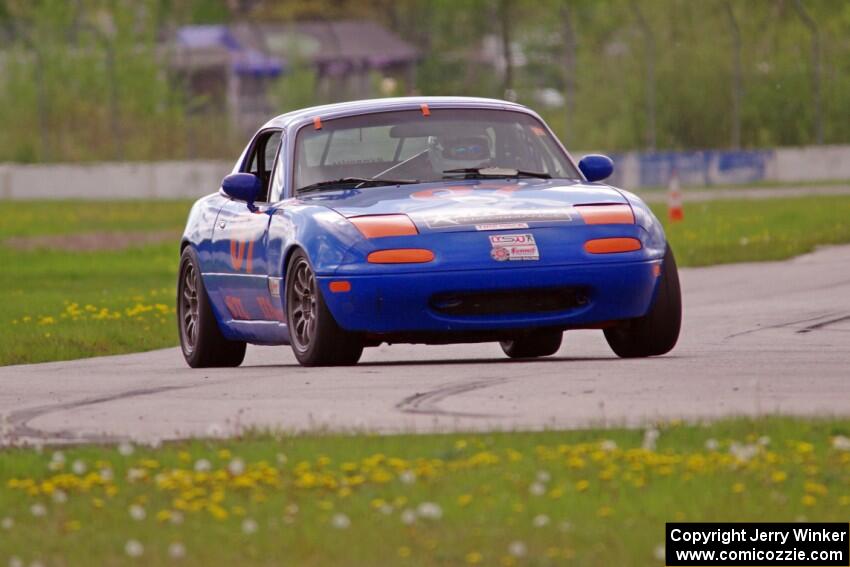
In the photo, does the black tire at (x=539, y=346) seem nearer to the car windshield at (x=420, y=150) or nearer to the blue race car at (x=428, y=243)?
the blue race car at (x=428, y=243)

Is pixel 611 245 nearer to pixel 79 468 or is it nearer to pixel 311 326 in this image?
pixel 311 326

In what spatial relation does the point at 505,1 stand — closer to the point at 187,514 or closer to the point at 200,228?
the point at 200,228

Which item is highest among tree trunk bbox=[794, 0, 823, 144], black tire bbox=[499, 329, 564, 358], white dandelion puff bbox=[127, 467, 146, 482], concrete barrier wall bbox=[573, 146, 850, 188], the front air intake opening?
white dandelion puff bbox=[127, 467, 146, 482]

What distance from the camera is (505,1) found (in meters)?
82.8

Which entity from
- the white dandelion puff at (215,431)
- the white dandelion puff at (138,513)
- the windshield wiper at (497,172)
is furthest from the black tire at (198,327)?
the white dandelion puff at (138,513)

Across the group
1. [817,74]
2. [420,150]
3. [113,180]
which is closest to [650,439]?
[420,150]

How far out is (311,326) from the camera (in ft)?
Result: 36.6

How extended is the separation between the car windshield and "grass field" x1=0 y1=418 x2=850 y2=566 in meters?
4.02

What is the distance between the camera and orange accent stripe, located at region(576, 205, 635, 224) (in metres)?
11.0

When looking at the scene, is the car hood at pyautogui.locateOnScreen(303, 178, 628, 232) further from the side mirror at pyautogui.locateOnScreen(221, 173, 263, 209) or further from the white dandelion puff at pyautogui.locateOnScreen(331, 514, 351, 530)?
the white dandelion puff at pyautogui.locateOnScreen(331, 514, 351, 530)

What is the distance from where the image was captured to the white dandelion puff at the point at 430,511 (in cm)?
609

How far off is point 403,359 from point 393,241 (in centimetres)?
209

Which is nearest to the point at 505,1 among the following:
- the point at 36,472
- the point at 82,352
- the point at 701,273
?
the point at 701,273

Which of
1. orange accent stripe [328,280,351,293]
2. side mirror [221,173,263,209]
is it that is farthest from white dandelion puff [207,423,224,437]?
side mirror [221,173,263,209]
